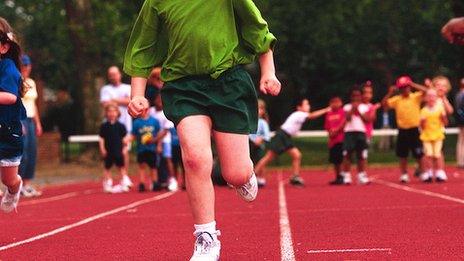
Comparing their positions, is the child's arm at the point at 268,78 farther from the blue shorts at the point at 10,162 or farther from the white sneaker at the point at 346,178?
the white sneaker at the point at 346,178

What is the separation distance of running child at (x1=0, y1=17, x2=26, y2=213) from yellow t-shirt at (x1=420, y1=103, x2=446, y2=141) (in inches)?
437

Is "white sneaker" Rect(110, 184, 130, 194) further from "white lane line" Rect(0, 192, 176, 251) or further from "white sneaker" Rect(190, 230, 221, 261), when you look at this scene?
"white sneaker" Rect(190, 230, 221, 261)

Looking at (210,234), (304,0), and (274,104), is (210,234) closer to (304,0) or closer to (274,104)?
(304,0)

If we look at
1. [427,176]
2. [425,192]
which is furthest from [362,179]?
[425,192]

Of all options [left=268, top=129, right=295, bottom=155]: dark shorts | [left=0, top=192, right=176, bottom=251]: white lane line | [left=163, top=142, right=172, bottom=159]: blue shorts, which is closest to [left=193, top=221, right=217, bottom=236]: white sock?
[left=0, top=192, right=176, bottom=251]: white lane line

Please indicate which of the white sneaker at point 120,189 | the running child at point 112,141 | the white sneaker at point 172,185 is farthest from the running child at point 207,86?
the running child at point 112,141

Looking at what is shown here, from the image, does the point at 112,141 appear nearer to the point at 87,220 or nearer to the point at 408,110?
the point at 408,110

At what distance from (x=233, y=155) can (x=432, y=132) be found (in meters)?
12.4

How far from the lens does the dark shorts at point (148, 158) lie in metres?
18.0

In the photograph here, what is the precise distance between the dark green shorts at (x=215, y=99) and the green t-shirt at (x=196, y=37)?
61 millimetres

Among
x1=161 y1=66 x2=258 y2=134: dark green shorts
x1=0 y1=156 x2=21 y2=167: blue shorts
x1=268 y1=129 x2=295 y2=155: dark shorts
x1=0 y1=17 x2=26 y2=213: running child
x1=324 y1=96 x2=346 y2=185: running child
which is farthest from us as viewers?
x1=268 y1=129 x2=295 y2=155: dark shorts

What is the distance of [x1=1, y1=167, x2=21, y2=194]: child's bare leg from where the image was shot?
838 cm

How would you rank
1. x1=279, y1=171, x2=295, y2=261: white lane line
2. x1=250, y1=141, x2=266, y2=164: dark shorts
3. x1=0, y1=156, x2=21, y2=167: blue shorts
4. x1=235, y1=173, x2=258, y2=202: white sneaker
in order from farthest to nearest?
x1=250, y1=141, x2=266, y2=164: dark shorts < x1=0, y1=156, x2=21, y2=167: blue shorts < x1=279, y1=171, x2=295, y2=261: white lane line < x1=235, y1=173, x2=258, y2=202: white sneaker

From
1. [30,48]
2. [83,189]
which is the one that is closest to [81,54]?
[83,189]
